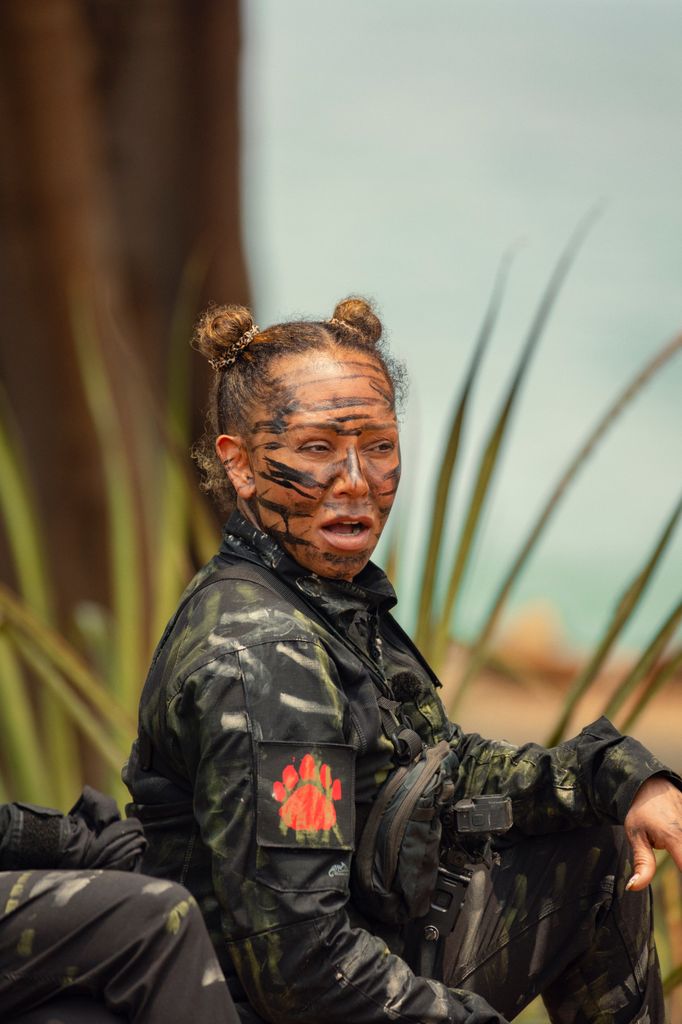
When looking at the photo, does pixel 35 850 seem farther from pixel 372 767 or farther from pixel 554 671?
pixel 554 671

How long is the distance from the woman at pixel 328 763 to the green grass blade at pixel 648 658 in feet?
1.22

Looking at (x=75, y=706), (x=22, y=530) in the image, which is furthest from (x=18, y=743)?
(x=22, y=530)

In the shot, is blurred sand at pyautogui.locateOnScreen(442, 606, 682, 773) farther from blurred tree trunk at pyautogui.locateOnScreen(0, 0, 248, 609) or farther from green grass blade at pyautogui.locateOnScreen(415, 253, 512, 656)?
green grass blade at pyautogui.locateOnScreen(415, 253, 512, 656)

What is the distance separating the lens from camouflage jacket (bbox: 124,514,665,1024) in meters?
1.59

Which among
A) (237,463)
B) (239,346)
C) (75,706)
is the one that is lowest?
(75,706)

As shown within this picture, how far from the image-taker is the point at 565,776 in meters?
1.95

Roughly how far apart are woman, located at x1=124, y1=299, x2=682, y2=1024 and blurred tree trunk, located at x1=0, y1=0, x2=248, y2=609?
6.58ft

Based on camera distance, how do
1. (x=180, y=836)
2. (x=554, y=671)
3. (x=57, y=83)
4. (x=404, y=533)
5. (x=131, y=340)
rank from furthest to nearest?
(x=554, y=671) < (x=131, y=340) < (x=57, y=83) < (x=404, y=533) < (x=180, y=836)

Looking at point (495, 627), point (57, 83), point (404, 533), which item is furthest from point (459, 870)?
point (57, 83)

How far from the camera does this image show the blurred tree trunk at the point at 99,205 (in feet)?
12.6

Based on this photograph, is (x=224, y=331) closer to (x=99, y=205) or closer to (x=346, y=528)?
(x=346, y=528)

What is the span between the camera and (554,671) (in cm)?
562

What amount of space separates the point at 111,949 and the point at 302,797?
0.85ft

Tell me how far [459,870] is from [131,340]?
2.49m
